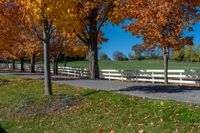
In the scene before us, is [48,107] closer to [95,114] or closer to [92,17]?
[95,114]

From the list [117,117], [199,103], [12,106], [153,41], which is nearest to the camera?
[117,117]

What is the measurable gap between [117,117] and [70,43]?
34.2 m

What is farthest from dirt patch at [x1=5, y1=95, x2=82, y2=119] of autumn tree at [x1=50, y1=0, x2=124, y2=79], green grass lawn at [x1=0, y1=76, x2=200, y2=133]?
autumn tree at [x1=50, y1=0, x2=124, y2=79]

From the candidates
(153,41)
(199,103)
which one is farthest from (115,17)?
(199,103)

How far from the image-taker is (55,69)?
48.5 metres

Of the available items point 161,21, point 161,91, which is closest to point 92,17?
point 161,21

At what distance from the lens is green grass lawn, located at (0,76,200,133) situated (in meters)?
11.5

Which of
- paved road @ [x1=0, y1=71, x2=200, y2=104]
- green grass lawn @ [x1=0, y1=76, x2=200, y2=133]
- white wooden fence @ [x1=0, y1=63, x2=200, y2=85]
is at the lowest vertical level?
green grass lawn @ [x1=0, y1=76, x2=200, y2=133]

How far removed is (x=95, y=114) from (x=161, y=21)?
12644 mm

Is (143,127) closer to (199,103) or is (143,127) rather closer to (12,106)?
(199,103)

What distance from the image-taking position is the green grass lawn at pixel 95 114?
11.5 metres

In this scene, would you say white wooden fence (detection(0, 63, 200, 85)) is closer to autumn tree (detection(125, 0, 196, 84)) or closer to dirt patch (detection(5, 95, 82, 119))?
autumn tree (detection(125, 0, 196, 84))

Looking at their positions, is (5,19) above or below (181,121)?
above

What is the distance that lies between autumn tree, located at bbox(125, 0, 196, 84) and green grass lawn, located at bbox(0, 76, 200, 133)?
9014mm
